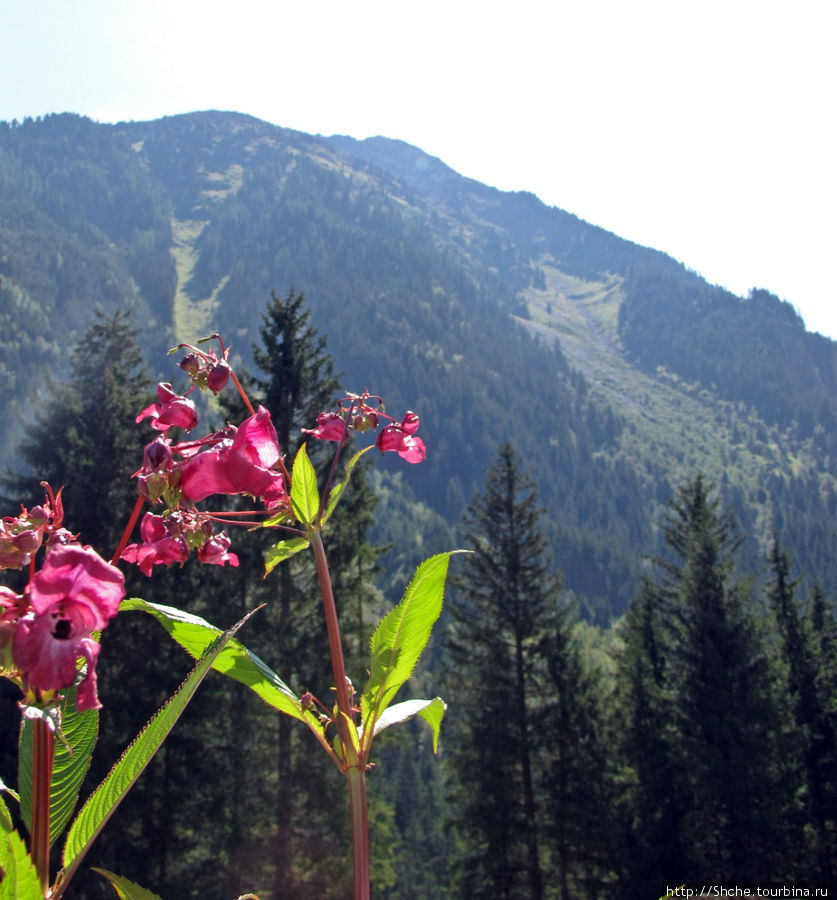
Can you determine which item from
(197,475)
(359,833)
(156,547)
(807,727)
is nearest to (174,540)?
(156,547)

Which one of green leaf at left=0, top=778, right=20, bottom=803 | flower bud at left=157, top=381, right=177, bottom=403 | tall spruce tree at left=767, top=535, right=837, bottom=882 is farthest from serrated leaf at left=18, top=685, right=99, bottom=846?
tall spruce tree at left=767, top=535, right=837, bottom=882

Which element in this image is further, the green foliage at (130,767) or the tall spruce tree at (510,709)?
the tall spruce tree at (510,709)

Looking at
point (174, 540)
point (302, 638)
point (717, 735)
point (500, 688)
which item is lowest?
point (500, 688)

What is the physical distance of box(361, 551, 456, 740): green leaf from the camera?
3.55 feet

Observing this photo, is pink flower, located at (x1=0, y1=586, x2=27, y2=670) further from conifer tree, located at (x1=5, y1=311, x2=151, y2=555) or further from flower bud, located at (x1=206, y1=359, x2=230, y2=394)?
conifer tree, located at (x1=5, y1=311, x2=151, y2=555)

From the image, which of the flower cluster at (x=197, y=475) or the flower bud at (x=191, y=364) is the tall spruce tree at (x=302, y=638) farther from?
the flower cluster at (x=197, y=475)

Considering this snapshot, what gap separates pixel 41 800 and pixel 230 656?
0.31m

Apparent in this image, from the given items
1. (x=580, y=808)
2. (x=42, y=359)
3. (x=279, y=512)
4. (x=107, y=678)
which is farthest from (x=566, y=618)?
(x=42, y=359)

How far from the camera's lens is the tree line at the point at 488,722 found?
1666cm

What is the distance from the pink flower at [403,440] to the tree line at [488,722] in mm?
Answer: 15845

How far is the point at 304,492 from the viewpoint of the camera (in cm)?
117

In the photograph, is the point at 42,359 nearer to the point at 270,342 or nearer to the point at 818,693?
the point at 270,342

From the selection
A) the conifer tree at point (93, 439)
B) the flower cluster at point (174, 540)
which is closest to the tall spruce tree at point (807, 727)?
the conifer tree at point (93, 439)

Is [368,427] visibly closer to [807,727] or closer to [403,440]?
[403,440]
